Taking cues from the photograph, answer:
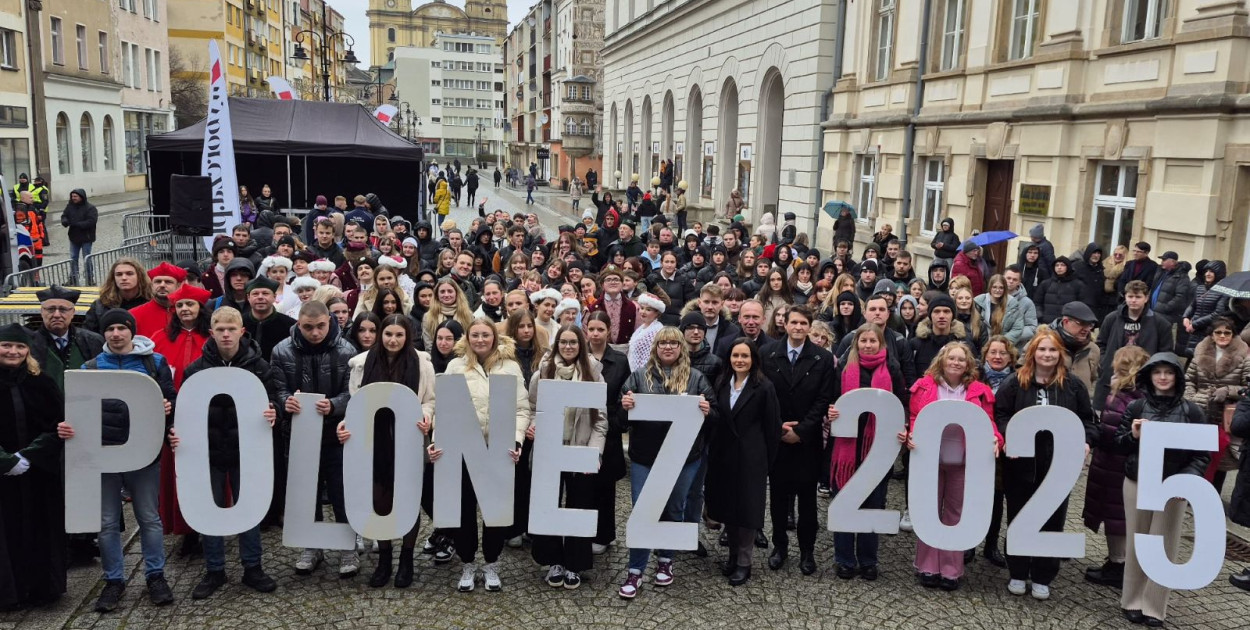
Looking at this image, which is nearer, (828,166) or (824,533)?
(824,533)

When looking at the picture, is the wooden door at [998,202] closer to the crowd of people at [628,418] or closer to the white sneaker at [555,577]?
the crowd of people at [628,418]

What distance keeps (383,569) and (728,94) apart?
2690cm

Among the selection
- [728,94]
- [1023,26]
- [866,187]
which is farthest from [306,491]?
[728,94]

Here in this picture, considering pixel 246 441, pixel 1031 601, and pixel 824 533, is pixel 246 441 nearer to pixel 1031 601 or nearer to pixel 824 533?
pixel 824 533

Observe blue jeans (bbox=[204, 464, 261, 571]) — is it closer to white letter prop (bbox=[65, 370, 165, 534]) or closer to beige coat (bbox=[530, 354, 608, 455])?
white letter prop (bbox=[65, 370, 165, 534])

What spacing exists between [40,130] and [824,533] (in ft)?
116

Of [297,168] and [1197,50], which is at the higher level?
[1197,50]

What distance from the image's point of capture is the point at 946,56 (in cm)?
1836

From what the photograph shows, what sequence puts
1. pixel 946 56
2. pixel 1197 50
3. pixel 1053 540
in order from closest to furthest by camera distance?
pixel 1053 540 < pixel 1197 50 < pixel 946 56

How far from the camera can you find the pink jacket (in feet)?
19.0

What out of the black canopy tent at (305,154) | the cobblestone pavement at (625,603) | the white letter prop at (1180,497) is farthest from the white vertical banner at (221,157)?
the white letter prop at (1180,497)

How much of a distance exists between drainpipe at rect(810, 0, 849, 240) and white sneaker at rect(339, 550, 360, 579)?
19.5 meters

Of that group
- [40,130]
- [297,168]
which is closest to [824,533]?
[297,168]

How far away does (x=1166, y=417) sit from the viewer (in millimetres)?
5520
